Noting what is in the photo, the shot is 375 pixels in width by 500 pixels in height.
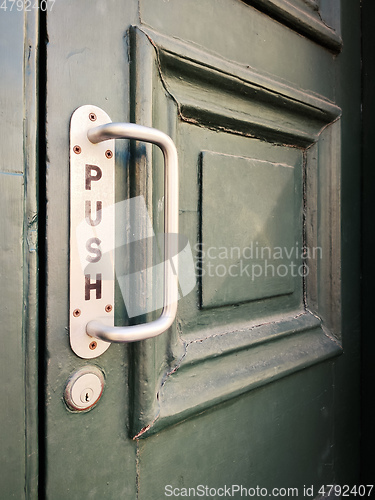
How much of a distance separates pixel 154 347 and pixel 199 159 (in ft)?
1.13

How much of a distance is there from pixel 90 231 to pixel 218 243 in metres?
0.28

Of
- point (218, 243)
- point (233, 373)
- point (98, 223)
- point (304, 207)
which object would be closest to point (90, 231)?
point (98, 223)

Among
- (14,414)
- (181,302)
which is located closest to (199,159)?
(181,302)

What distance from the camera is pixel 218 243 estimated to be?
2.26 feet

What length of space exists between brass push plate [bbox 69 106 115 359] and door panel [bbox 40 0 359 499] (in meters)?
0.01

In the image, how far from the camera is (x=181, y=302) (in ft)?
2.09

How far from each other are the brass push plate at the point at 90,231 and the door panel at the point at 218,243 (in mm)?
14

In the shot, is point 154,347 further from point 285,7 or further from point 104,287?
point 285,7

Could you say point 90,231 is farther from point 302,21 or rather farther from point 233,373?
point 302,21

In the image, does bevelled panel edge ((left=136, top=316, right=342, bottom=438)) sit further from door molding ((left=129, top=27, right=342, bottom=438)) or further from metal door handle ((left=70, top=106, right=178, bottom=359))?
metal door handle ((left=70, top=106, right=178, bottom=359))

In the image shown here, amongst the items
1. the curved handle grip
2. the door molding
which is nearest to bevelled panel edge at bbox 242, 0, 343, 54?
the door molding

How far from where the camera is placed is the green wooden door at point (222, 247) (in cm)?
48

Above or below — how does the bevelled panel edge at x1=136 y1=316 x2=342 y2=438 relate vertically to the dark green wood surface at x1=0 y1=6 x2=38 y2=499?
below

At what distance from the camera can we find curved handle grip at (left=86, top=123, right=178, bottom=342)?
0.46m
